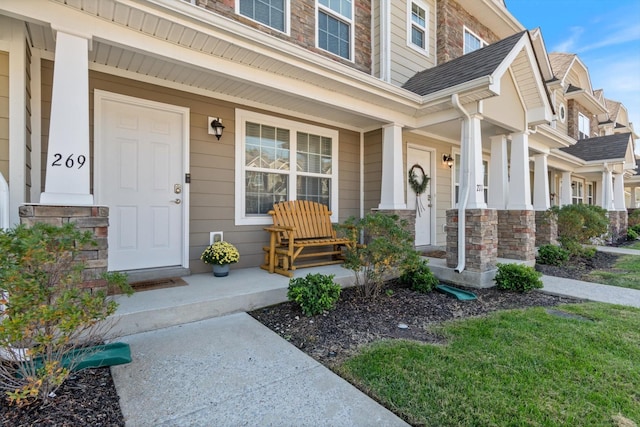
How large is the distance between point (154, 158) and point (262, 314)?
93.7 inches

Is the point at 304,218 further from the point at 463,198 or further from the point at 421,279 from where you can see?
the point at 463,198

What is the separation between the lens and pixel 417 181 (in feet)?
21.6

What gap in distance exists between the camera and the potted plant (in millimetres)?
4051

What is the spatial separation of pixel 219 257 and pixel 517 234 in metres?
5.00

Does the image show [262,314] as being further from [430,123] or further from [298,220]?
[430,123]

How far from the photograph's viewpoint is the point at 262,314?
3.39m

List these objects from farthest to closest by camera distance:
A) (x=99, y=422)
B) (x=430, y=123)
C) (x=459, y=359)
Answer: (x=430, y=123), (x=459, y=359), (x=99, y=422)

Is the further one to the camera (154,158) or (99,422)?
(154,158)

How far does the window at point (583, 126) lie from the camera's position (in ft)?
40.4

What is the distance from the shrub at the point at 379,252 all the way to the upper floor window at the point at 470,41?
5.91 meters

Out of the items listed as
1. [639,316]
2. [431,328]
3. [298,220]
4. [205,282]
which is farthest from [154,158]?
[639,316]

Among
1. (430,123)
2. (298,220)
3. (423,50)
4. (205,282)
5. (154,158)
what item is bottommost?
(205,282)

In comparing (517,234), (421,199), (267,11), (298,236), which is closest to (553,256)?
(517,234)

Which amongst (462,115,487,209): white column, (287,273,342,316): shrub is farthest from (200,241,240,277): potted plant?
(462,115,487,209): white column
